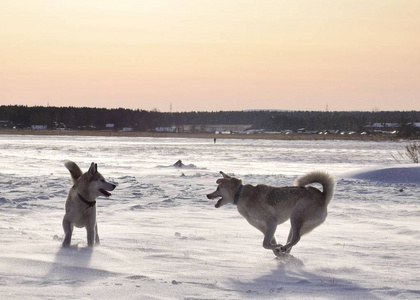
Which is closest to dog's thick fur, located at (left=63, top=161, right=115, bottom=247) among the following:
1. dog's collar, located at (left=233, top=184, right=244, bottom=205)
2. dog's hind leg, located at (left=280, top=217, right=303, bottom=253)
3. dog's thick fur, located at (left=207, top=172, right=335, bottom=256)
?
dog's collar, located at (left=233, top=184, right=244, bottom=205)

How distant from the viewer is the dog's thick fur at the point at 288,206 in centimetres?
741

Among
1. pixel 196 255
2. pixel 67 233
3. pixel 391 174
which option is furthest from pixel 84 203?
pixel 391 174

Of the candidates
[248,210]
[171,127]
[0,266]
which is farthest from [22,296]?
[171,127]

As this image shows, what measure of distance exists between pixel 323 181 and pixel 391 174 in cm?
1362

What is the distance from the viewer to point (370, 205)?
1334 cm

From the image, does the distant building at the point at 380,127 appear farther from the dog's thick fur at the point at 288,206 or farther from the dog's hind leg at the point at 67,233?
the dog's hind leg at the point at 67,233

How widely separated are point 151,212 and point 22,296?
669 centimetres

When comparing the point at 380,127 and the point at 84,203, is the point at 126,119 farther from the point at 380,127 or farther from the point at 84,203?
the point at 84,203

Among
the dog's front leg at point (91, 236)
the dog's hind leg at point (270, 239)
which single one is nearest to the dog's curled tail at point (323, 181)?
the dog's hind leg at point (270, 239)

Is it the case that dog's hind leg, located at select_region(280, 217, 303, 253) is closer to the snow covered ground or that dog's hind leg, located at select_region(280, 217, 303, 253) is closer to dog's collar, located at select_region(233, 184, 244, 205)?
the snow covered ground

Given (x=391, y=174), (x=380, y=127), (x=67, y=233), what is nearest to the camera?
(x=67, y=233)

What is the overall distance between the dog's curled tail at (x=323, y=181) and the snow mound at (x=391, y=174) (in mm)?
12649

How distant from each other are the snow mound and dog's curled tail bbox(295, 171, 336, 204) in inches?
498

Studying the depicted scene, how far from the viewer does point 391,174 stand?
20.4m
